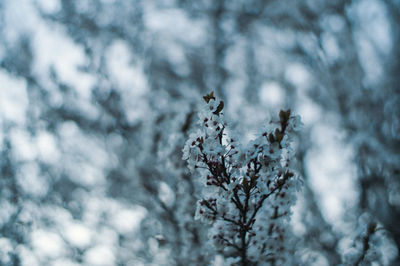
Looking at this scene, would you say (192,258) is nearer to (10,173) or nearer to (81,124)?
(81,124)

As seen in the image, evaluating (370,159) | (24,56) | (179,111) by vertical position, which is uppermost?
(24,56)

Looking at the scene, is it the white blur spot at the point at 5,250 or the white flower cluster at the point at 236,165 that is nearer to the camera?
the white flower cluster at the point at 236,165

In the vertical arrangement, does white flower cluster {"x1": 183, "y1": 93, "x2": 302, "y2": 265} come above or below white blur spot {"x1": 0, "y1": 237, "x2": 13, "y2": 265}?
below

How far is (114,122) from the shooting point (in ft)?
18.1

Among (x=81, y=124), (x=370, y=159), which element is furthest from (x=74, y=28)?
(x=370, y=159)

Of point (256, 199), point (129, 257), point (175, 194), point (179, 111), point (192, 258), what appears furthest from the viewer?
point (179, 111)

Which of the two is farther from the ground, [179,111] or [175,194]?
[179,111]

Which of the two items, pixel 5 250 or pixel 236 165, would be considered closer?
pixel 236 165

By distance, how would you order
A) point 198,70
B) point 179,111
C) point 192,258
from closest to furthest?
point 192,258
point 179,111
point 198,70

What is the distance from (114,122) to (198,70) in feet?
5.99

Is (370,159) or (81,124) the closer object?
(370,159)

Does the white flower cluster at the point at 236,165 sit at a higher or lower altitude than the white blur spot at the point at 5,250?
lower

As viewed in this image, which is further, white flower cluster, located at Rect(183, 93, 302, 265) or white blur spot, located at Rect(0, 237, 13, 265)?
white blur spot, located at Rect(0, 237, 13, 265)

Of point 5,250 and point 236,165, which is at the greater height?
point 5,250
